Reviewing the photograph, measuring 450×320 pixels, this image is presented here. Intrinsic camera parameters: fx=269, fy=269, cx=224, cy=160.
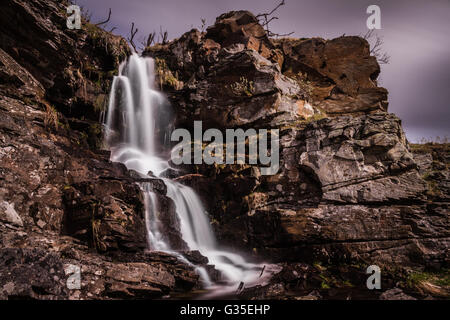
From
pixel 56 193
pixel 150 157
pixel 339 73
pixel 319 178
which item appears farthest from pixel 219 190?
pixel 339 73

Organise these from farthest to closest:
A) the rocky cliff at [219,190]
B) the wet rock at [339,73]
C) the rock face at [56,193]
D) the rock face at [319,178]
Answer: the wet rock at [339,73] < the rock face at [319,178] < the rocky cliff at [219,190] < the rock face at [56,193]

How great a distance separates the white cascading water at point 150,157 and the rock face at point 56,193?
0.73 metres

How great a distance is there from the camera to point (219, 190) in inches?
448

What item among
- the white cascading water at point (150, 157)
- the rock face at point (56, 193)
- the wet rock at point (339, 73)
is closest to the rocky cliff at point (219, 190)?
the rock face at point (56, 193)

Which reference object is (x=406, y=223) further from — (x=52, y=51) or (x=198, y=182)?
(x=52, y=51)

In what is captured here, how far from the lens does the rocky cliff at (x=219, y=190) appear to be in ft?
20.9

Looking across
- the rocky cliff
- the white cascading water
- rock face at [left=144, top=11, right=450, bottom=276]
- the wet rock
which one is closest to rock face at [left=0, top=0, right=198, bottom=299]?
the rocky cliff

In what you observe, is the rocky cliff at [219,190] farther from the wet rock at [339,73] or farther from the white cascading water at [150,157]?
the wet rock at [339,73]

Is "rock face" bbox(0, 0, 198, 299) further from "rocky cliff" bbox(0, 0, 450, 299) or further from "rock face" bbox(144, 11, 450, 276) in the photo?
"rock face" bbox(144, 11, 450, 276)

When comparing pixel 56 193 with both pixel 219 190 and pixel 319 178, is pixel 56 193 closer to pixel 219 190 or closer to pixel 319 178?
pixel 219 190

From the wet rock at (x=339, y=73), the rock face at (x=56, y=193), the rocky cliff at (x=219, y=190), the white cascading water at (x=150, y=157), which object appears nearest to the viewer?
the rock face at (x=56, y=193)

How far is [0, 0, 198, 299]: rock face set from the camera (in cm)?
529

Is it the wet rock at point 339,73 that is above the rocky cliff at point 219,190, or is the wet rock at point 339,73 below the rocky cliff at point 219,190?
above

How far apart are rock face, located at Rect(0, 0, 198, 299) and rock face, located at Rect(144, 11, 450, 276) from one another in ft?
9.66
